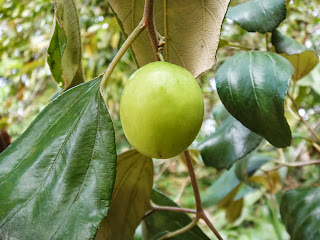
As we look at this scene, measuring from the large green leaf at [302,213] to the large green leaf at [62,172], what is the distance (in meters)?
0.46

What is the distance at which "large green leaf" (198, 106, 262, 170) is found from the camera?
27.9 inches

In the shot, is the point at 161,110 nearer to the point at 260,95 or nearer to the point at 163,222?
the point at 260,95

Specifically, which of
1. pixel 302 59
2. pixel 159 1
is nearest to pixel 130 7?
pixel 159 1

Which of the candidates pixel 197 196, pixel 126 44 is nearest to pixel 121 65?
pixel 197 196

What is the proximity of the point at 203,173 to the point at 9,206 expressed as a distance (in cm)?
296

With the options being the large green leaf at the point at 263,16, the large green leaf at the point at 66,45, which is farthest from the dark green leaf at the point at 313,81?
the large green leaf at the point at 66,45

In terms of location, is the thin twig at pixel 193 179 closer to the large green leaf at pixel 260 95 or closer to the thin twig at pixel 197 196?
the thin twig at pixel 197 196

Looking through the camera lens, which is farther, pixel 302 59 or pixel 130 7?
pixel 302 59

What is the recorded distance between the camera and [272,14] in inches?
24.4

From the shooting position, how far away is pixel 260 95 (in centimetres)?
53

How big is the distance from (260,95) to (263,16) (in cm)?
18

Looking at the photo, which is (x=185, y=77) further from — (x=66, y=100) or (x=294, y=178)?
(x=294, y=178)

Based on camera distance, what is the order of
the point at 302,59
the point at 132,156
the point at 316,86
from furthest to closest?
1. the point at 316,86
2. the point at 302,59
3. the point at 132,156

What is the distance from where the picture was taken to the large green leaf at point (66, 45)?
563 mm
